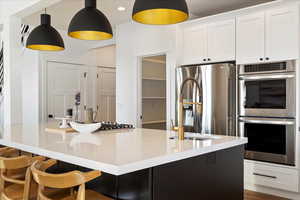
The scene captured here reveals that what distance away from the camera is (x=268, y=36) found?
11.2 ft

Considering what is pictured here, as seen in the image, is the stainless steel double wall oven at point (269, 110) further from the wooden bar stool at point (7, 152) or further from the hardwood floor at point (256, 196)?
the wooden bar stool at point (7, 152)

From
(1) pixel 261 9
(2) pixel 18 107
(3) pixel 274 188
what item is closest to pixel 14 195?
(2) pixel 18 107

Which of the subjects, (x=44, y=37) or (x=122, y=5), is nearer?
(x=44, y=37)

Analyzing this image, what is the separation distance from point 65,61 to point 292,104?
15.7 feet

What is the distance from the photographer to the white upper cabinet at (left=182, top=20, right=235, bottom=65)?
3.81 metres

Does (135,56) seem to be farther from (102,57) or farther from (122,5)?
(102,57)

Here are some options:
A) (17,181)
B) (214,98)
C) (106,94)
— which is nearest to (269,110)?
(214,98)

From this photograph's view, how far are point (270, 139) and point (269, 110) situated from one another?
0.37 m

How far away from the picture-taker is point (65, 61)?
6227 millimetres

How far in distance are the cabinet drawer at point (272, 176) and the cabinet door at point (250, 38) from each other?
1381 mm

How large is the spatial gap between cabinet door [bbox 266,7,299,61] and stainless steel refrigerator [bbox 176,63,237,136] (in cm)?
56

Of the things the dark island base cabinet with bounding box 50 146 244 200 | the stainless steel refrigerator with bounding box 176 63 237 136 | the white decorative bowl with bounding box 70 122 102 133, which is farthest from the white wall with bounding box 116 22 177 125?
the dark island base cabinet with bounding box 50 146 244 200

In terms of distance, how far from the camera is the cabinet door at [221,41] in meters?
3.78

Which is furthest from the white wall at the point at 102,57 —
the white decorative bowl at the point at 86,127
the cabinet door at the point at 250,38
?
the white decorative bowl at the point at 86,127
